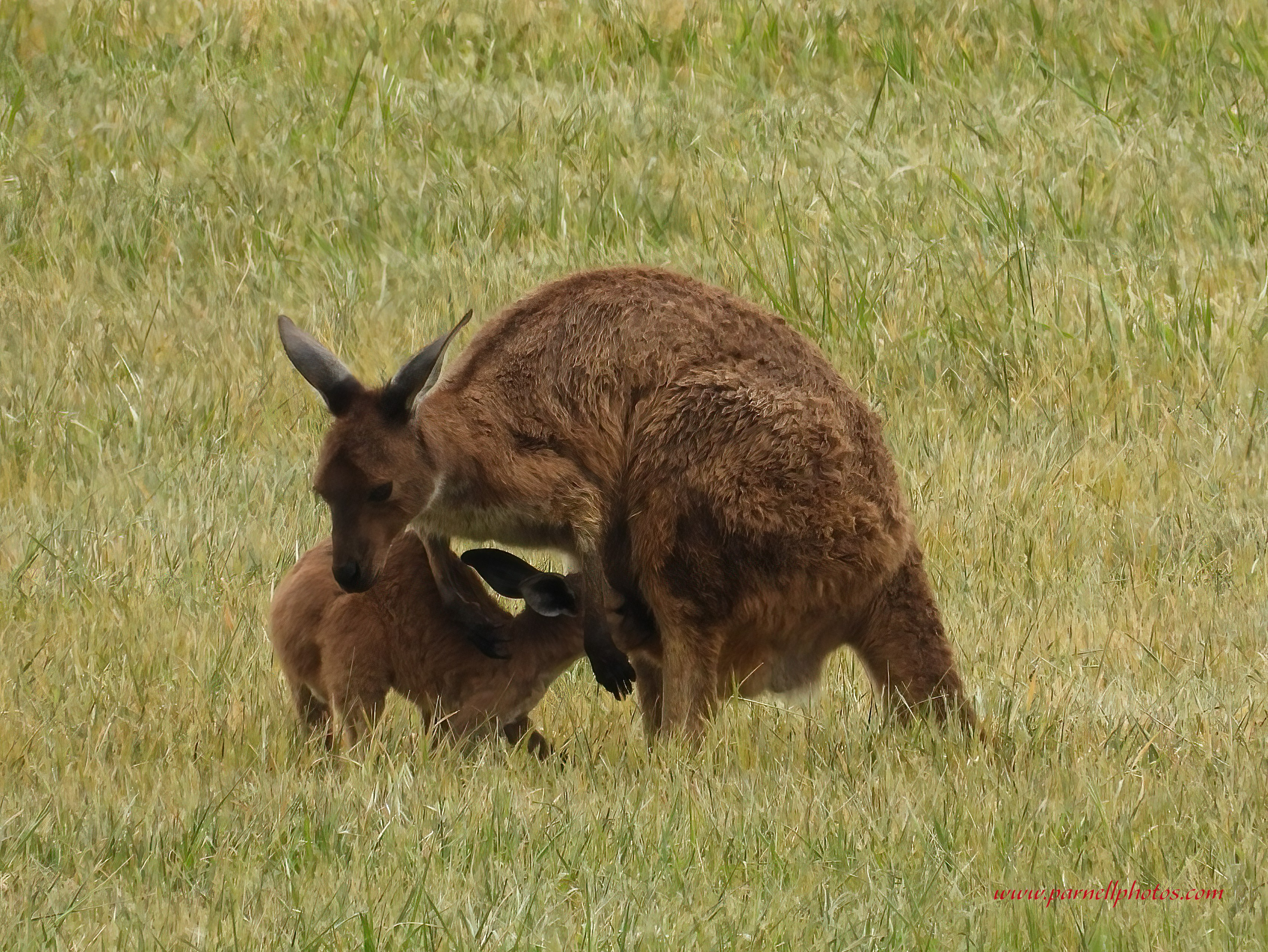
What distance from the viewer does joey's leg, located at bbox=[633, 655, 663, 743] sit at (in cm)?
557

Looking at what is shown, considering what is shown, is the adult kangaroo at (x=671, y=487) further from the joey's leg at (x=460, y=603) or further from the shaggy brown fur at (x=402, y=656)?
the shaggy brown fur at (x=402, y=656)

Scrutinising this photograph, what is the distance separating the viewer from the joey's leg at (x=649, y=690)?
5574 mm

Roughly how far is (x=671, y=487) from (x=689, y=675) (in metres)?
0.48

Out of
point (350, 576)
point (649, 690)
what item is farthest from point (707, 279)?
point (350, 576)

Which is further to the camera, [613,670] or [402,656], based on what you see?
[402,656]

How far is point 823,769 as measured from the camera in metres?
4.85

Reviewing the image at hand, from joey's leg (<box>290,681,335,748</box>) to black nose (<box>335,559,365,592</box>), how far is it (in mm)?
498

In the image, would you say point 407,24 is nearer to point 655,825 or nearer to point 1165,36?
point 1165,36

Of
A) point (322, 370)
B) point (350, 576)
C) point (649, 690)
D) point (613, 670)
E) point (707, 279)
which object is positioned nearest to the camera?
point (350, 576)

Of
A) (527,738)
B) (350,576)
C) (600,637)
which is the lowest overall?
(527,738)

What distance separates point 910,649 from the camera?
529 cm

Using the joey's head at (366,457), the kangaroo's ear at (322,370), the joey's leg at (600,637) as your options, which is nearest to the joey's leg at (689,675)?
the joey's leg at (600,637)

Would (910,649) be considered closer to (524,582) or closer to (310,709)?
(524,582)

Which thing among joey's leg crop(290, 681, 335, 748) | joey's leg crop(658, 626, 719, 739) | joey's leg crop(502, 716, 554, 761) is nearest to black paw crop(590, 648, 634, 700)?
joey's leg crop(658, 626, 719, 739)
